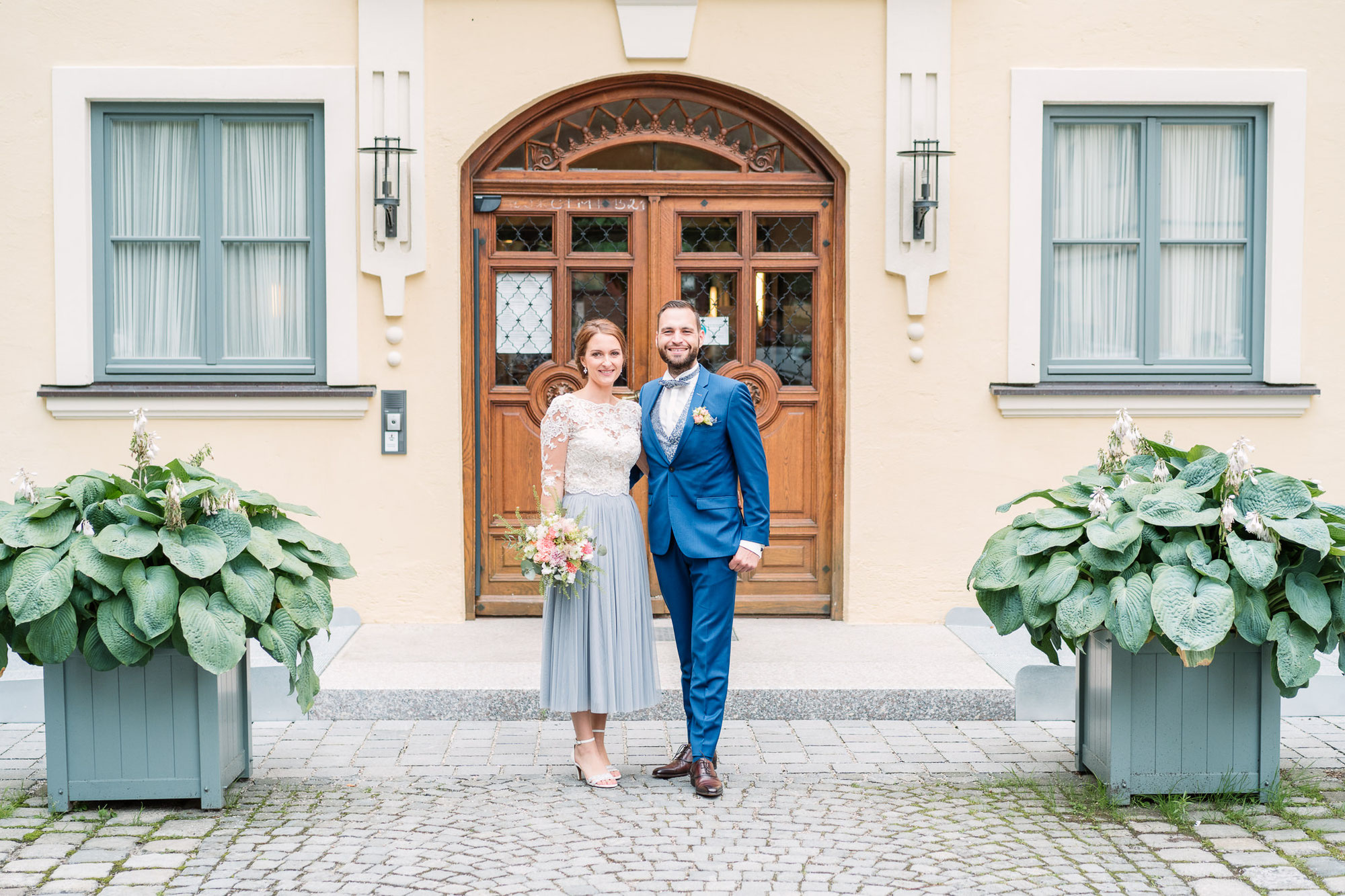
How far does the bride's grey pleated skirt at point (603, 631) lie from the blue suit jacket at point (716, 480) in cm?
16

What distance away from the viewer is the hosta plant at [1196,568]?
426 centimetres

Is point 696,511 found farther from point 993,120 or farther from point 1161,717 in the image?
point 993,120

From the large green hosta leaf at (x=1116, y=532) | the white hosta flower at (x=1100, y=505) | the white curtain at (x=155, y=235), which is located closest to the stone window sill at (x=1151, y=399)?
the white hosta flower at (x=1100, y=505)

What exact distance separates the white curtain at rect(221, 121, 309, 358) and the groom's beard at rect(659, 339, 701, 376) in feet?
10.8

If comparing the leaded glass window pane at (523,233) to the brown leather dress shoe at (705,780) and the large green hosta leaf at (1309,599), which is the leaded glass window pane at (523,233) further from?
the large green hosta leaf at (1309,599)

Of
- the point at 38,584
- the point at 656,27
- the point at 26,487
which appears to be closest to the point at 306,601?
the point at 38,584

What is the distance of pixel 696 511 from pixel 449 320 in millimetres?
2940

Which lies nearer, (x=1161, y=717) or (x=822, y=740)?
(x=1161, y=717)

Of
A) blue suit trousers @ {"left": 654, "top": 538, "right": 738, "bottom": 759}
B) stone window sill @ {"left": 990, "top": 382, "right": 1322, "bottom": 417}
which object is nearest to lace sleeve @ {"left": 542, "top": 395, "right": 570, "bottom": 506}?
blue suit trousers @ {"left": 654, "top": 538, "right": 738, "bottom": 759}

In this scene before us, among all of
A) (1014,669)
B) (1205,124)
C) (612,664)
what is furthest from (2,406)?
(1205,124)

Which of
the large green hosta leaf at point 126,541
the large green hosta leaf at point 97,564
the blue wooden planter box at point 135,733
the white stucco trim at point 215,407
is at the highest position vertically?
the white stucco trim at point 215,407

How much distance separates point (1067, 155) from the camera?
297 inches

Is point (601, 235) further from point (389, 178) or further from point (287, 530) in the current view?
point (287, 530)

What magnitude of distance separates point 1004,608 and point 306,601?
255cm
